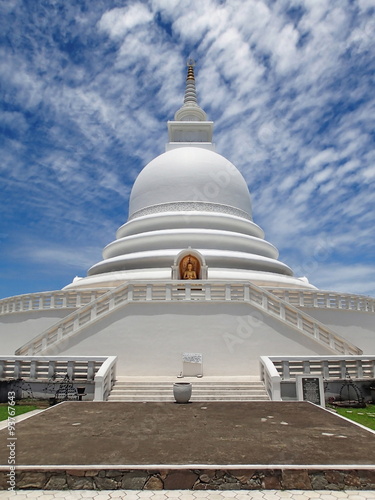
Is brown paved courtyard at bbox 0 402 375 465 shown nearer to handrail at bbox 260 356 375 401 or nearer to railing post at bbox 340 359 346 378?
handrail at bbox 260 356 375 401

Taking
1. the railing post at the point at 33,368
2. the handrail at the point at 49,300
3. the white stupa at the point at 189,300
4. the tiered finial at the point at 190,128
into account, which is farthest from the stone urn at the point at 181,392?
the tiered finial at the point at 190,128

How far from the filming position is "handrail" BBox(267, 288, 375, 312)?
58.4 feet

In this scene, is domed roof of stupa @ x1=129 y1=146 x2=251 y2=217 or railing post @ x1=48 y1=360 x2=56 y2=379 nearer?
railing post @ x1=48 y1=360 x2=56 y2=379

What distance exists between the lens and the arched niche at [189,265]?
1933cm

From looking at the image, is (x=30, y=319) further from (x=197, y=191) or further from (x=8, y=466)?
(x=8, y=466)

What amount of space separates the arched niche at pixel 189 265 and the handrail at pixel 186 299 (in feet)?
11.7

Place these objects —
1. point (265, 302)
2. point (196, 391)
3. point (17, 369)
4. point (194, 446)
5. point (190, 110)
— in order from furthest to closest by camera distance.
A: point (190, 110) → point (265, 302) → point (17, 369) → point (196, 391) → point (194, 446)

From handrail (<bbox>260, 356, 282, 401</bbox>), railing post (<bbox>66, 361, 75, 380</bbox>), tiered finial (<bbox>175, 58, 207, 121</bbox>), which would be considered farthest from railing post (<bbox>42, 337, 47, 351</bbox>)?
tiered finial (<bbox>175, 58, 207, 121</bbox>)

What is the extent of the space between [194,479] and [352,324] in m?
16.9

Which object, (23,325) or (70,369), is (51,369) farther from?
(23,325)

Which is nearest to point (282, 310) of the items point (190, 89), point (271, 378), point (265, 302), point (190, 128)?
point (265, 302)

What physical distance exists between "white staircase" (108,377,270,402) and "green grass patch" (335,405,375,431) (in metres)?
2.16

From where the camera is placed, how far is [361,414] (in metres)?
10.1

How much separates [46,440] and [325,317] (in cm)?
1508
